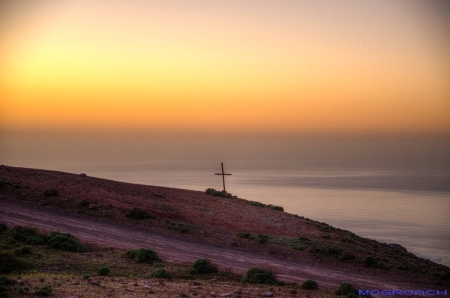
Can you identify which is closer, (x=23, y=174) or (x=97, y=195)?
(x=97, y=195)

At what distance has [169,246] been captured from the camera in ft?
67.7

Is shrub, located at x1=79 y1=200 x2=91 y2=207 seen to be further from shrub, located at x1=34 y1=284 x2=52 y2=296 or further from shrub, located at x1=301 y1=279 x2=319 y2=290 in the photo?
shrub, located at x1=301 y1=279 x2=319 y2=290

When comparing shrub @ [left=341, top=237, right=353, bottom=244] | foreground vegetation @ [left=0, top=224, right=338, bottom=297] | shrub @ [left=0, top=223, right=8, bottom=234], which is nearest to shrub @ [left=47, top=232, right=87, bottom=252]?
foreground vegetation @ [left=0, top=224, right=338, bottom=297]

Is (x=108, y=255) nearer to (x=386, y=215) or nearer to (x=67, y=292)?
(x=67, y=292)

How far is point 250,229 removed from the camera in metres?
27.6

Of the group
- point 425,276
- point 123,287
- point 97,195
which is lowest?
point 425,276

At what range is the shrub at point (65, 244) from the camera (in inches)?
687

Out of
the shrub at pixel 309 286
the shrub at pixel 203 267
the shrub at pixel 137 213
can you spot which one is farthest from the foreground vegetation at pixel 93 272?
the shrub at pixel 137 213

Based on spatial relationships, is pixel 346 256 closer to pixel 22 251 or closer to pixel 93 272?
pixel 93 272

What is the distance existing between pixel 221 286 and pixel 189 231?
10.2 metres

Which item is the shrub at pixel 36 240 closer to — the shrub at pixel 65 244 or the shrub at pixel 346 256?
the shrub at pixel 65 244

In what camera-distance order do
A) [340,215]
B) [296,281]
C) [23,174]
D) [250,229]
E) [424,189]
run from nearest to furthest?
[296,281], [250,229], [23,174], [340,215], [424,189]

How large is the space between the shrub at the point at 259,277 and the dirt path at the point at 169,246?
1.01 metres

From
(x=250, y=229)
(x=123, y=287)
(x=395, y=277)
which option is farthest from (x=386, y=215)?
(x=123, y=287)
